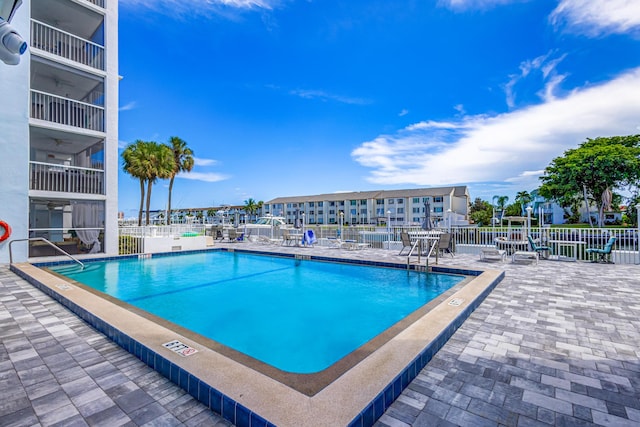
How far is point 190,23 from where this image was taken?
13.3 m

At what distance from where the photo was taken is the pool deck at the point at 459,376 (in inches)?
84.1

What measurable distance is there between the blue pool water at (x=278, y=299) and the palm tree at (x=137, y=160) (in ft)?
46.8

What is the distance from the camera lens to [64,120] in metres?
11.1

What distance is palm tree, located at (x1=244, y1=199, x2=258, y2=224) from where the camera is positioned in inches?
3066

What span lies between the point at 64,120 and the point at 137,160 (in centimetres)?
1253

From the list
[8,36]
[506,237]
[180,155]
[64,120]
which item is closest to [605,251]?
[506,237]

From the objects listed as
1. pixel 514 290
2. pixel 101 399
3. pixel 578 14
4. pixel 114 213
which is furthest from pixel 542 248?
pixel 114 213

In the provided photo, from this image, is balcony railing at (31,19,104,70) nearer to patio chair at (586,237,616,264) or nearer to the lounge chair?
the lounge chair

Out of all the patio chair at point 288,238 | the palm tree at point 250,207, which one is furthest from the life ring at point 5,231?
the palm tree at point 250,207

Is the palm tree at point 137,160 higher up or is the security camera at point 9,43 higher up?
the palm tree at point 137,160

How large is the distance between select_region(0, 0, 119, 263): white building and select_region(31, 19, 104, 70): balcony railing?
0.10ft

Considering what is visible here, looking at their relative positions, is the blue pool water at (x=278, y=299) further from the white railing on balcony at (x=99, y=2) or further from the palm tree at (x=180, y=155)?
the palm tree at (x=180, y=155)

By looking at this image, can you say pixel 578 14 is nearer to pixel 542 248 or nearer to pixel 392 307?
pixel 542 248

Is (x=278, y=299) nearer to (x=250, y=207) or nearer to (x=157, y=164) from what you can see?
(x=157, y=164)
